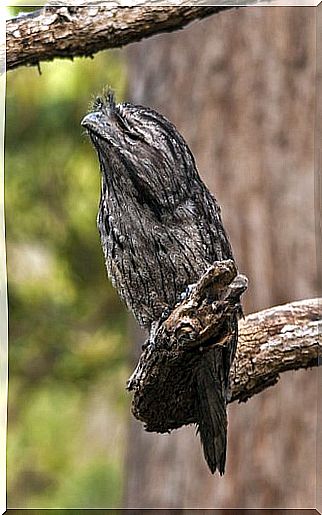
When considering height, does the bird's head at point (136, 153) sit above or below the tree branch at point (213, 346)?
above

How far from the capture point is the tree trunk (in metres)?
1.61

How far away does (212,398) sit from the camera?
1018mm

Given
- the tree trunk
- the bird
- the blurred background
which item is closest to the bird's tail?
the bird

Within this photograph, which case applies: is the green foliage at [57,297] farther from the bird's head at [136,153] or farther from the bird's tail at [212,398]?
the bird's tail at [212,398]

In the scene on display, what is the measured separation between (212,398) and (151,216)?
0.71 feet

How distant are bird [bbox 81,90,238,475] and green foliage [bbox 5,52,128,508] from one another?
14 centimetres

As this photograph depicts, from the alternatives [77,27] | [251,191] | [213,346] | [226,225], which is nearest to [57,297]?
[226,225]

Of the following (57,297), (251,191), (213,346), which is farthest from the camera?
(251,191)

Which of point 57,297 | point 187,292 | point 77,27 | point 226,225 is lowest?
point 187,292

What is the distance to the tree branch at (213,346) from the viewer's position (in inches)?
34.8

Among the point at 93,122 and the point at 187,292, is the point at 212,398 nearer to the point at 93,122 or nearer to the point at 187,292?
the point at 187,292

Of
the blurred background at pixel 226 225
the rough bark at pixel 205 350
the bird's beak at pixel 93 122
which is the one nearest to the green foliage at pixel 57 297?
the blurred background at pixel 226 225

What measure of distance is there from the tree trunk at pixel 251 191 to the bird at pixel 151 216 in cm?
52

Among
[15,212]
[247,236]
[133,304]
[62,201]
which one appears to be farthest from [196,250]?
[247,236]
